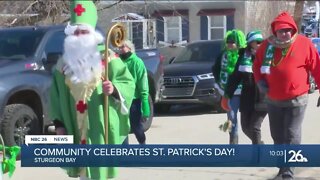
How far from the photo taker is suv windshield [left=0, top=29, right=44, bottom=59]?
400 inches

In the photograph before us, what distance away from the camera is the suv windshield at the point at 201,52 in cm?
1580

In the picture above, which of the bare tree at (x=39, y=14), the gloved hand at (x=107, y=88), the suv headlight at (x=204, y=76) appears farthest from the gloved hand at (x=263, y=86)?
the bare tree at (x=39, y=14)

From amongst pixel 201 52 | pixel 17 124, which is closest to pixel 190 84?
pixel 201 52

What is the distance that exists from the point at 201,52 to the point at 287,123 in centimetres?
892

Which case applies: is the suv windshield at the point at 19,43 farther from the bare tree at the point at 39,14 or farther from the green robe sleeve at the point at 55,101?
the bare tree at the point at 39,14

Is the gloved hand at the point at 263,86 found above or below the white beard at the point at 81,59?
below

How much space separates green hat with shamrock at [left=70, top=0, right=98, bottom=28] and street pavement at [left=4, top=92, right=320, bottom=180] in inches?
124

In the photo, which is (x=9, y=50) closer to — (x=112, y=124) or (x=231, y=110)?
(x=231, y=110)

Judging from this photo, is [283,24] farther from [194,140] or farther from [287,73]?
[194,140]

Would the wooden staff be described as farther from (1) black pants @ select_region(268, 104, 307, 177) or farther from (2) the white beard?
(1) black pants @ select_region(268, 104, 307, 177)

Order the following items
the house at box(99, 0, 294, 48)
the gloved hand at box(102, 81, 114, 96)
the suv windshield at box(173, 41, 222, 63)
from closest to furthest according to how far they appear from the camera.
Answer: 1. the gloved hand at box(102, 81, 114, 96)
2. the suv windshield at box(173, 41, 222, 63)
3. the house at box(99, 0, 294, 48)

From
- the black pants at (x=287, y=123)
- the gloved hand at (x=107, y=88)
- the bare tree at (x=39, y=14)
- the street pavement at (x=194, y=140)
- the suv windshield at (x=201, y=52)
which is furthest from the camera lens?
the bare tree at (x=39, y=14)

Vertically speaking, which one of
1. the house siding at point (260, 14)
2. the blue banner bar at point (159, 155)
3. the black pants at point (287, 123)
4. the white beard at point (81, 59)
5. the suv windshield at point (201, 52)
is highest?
Answer: the white beard at point (81, 59)

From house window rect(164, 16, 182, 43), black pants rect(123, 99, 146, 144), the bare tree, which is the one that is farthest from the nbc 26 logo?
house window rect(164, 16, 182, 43)
